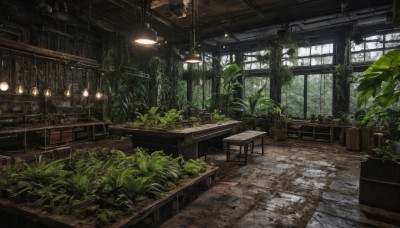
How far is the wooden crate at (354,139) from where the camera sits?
7.07 m

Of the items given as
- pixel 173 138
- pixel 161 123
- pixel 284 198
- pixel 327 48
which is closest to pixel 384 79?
pixel 284 198

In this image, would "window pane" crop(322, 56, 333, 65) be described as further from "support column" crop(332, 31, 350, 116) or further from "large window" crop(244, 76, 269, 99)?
"large window" crop(244, 76, 269, 99)

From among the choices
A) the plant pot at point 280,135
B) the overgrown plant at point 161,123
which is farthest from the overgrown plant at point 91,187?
the plant pot at point 280,135

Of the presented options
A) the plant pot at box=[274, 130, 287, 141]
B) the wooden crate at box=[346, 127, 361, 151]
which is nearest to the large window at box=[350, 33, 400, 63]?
the wooden crate at box=[346, 127, 361, 151]

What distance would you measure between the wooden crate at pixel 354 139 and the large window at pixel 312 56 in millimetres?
3406

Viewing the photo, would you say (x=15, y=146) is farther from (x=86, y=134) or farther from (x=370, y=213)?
(x=370, y=213)

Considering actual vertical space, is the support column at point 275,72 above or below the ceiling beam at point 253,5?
below

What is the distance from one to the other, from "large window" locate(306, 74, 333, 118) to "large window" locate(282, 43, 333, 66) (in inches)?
22.3

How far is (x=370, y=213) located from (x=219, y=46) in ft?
32.7

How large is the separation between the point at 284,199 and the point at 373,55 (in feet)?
25.7

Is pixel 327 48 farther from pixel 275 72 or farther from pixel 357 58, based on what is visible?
pixel 275 72

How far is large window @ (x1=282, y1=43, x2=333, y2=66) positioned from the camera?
9367 millimetres

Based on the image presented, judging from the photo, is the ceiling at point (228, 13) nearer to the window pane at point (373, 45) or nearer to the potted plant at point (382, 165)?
the window pane at point (373, 45)

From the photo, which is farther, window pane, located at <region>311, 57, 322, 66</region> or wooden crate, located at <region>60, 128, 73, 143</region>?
window pane, located at <region>311, 57, 322, 66</region>
